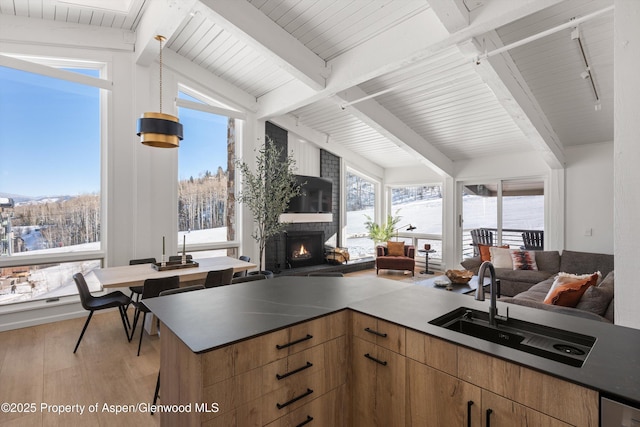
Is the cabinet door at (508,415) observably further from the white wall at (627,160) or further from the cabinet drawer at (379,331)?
the white wall at (627,160)

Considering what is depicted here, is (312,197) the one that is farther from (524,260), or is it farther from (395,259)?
(524,260)

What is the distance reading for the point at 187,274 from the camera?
343 cm

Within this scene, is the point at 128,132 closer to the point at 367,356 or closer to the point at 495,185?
the point at 367,356

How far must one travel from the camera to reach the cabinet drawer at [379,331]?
1501 mm

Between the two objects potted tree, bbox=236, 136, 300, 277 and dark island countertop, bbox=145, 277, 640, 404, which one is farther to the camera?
potted tree, bbox=236, 136, 300, 277

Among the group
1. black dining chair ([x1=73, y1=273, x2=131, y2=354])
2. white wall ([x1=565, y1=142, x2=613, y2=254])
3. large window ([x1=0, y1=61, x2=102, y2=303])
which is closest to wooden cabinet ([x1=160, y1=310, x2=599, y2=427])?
black dining chair ([x1=73, y1=273, x2=131, y2=354])

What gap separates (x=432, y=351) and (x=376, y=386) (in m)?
0.42

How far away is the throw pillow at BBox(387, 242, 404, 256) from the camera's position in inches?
273

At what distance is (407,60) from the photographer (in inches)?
135

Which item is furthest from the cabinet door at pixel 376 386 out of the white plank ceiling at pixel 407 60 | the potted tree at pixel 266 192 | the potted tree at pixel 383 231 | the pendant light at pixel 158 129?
the potted tree at pixel 383 231

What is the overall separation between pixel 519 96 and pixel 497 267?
9.55 ft

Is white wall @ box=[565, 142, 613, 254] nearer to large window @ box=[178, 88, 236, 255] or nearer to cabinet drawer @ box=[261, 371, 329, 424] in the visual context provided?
cabinet drawer @ box=[261, 371, 329, 424]

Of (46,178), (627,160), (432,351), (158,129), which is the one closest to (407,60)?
(627,160)

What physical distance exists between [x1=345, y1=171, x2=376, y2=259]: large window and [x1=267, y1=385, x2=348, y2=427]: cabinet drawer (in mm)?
5968
